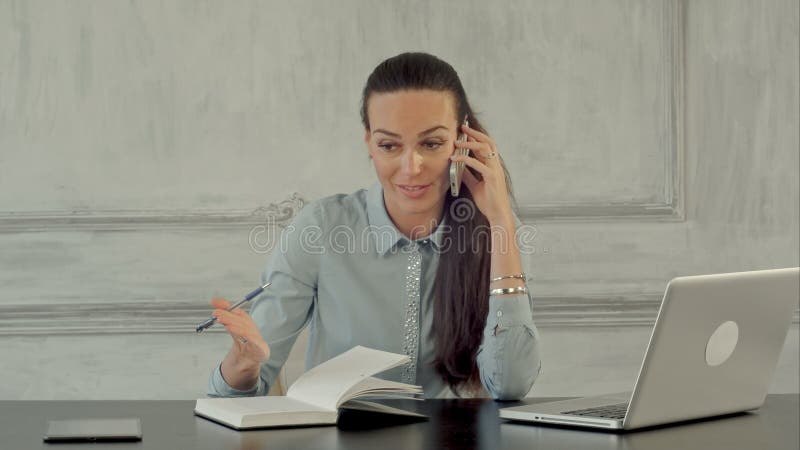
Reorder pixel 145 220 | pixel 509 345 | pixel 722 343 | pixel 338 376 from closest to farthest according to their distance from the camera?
pixel 722 343, pixel 338 376, pixel 509 345, pixel 145 220

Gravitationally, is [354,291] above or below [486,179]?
below

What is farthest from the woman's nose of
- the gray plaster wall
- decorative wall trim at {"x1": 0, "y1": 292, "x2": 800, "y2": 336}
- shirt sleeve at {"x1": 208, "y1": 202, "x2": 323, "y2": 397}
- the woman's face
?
decorative wall trim at {"x1": 0, "y1": 292, "x2": 800, "y2": 336}

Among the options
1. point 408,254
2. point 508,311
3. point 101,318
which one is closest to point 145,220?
point 101,318

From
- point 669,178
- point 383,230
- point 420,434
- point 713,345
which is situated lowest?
point 420,434

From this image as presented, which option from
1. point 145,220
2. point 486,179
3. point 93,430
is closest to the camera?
point 93,430

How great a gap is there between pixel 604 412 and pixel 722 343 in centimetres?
19

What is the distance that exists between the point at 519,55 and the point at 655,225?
2.29 feet

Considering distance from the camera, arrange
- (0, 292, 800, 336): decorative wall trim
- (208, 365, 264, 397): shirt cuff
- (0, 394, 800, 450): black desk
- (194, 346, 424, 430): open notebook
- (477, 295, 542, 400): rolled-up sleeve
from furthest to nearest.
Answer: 1. (0, 292, 800, 336): decorative wall trim
2. (477, 295, 542, 400): rolled-up sleeve
3. (208, 365, 264, 397): shirt cuff
4. (194, 346, 424, 430): open notebook
5. (0, 394, 800, 450): black desk

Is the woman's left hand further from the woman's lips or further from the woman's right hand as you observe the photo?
the woman's right hand

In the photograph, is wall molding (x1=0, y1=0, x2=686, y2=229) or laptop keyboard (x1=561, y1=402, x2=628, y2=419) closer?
laptop keyboard (x1=561, y1=402, x2=628, y2=419)

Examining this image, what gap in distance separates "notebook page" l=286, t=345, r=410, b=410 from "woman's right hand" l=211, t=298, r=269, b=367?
10cm

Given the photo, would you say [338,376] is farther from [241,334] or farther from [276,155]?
[276,155]

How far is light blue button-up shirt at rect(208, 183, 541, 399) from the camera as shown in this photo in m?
2.07

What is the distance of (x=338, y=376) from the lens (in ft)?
5.15
